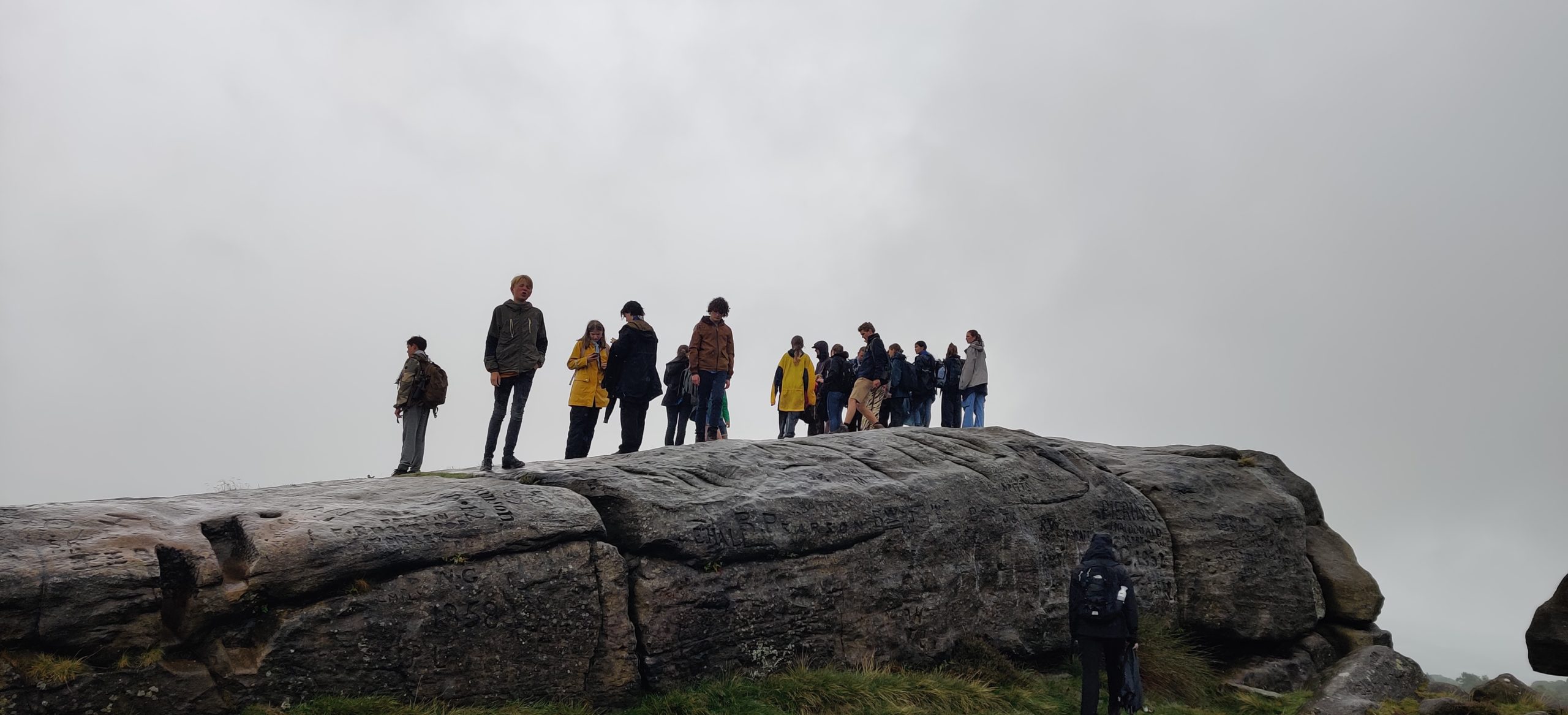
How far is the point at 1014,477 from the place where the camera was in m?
17.2

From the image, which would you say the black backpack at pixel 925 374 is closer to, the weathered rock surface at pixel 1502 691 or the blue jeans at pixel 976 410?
the blue jeans at pixel 976 410

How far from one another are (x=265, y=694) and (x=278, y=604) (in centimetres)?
91

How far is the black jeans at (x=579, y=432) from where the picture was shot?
1898 cm

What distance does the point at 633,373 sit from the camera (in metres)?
17.9

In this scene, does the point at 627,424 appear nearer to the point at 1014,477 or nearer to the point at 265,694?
the point at 1014,477

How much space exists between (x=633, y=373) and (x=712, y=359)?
2133 millimetres

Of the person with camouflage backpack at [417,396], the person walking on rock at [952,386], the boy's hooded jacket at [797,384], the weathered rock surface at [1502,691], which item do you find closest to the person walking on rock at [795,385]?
the boy's hooded jacket at [797,384]

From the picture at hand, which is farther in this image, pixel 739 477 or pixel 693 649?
pixel 739 477

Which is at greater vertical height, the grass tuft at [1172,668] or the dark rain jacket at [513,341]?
the dark rain jacket at [513,341]

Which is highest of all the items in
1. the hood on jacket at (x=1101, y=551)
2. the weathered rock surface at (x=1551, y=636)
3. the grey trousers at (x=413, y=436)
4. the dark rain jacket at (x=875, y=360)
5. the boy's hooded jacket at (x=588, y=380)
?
the dark rain jacket at (x=875, y=360)

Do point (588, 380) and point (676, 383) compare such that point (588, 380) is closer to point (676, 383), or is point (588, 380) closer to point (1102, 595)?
point (676, 383)

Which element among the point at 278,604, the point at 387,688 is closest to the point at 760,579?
the point at 387,688

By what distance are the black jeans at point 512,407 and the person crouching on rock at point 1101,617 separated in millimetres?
8204

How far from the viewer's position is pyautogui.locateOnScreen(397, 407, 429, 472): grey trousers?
A: 17.9 metres
